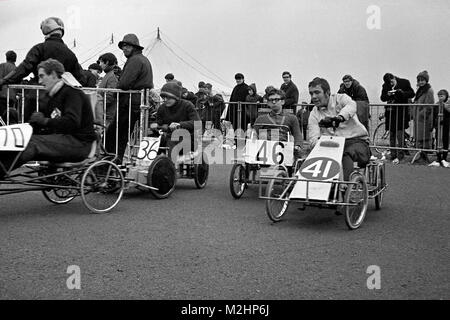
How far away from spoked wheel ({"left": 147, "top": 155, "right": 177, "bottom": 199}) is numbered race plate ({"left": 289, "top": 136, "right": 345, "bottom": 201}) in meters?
2.14

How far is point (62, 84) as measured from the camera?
301 inches

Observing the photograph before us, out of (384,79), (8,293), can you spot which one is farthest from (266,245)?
(384,79)

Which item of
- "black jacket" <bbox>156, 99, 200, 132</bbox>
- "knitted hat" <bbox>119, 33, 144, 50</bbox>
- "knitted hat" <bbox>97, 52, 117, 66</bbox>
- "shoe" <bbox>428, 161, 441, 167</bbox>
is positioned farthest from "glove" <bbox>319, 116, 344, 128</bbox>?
"shoe" <bbox>428, 161, 441, 167</bbox>

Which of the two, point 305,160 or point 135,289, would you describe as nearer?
point 135,289

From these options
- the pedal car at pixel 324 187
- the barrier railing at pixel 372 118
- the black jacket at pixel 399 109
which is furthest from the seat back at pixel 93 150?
the black jacket at pixel 399 109

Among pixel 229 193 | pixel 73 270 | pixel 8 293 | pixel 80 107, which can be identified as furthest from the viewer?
pixel 229 193

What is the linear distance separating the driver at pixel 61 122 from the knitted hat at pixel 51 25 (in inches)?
78.1

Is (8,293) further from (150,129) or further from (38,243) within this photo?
(150,129)

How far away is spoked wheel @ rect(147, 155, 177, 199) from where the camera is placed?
28.9 feet

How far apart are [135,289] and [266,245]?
185 centimetres

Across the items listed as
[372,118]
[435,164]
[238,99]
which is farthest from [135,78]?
[372,118]

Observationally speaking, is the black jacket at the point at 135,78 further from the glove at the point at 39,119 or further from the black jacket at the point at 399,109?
the black jacket at the point at 399,109

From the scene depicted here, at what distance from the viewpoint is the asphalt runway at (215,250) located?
15.8 ft

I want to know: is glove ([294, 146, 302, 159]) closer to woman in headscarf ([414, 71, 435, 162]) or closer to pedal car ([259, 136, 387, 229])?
pedal car ([259, 136, 387, 229])
